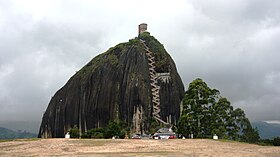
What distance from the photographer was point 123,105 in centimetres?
9538

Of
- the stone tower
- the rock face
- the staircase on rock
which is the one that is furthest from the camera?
the stone tower

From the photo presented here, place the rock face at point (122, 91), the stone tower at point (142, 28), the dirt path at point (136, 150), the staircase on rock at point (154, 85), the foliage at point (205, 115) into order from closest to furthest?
the dirt path at point (136, 150)
the foliage at point (205, 115)
the rock face at point (122, 91)
the staircase on rock at point (154, 85)
the stone tower at point (142, 28)

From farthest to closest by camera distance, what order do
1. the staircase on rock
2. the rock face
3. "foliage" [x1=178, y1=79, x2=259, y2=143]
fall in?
the staircase on rock
the rock face
"foliage" [x1=178, y1=79, x2=259, y2=143]

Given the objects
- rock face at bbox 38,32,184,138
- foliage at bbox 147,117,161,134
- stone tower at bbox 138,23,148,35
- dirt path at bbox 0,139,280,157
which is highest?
stone tower at bbox 138,23,148,35

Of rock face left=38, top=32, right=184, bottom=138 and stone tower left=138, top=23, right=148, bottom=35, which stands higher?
stone tower left=138, top=23, right=148, bottom=35

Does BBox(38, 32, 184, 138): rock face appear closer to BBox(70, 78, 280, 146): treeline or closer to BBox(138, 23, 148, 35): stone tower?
BBox(138, 23, 148, 35): stone tower

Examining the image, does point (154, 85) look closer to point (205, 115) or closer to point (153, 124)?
point (153, 124)

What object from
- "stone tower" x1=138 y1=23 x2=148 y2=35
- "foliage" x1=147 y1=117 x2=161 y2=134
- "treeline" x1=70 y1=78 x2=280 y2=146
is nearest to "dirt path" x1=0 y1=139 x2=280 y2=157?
"treeline" x1=70 y1=78 x2=280 y2=146

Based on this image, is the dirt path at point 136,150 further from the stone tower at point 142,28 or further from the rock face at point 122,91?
the stone tower at point 142,28

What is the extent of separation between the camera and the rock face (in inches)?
3698

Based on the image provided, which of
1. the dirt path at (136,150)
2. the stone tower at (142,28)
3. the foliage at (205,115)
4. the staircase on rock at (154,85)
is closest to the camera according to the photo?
the dirt path at (136,150)

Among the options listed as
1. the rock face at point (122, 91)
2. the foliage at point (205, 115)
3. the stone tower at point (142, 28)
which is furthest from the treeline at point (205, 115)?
the stone tower at point (142, 28)

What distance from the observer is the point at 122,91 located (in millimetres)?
98375

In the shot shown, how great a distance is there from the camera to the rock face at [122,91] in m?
93.9
